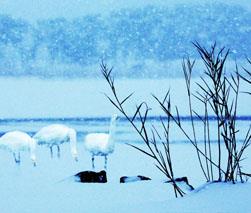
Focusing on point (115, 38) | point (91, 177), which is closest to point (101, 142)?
point (91, 177)

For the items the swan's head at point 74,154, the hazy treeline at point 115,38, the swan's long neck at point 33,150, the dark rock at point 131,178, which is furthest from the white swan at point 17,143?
the dark rock at point 131,178

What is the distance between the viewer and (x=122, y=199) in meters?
1.97

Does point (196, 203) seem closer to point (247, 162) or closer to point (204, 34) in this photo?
point (247, 162)

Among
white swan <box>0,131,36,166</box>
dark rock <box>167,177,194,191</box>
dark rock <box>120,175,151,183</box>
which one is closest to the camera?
dark rock <box>167,177,194,191</box>

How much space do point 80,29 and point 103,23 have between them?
11cm

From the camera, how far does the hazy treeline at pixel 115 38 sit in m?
2.34

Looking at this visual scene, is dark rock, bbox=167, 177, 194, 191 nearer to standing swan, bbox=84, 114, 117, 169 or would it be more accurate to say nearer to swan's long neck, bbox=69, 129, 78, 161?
standing swan, bbox=84, 114, 117, 169

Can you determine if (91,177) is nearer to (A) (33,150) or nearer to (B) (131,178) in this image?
(B) (131,178)

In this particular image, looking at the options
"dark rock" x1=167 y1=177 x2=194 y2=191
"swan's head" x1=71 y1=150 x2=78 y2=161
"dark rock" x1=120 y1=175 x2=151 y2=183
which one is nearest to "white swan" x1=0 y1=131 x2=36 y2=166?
"swan's head" x1=71 y1=150 x2=78 y2=161

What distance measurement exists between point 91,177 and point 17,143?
0.36m

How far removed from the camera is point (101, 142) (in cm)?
222

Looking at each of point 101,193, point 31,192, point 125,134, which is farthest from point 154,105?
point 31,192

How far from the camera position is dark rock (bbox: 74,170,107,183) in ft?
7.09

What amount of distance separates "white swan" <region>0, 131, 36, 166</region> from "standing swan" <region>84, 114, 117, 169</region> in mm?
242
